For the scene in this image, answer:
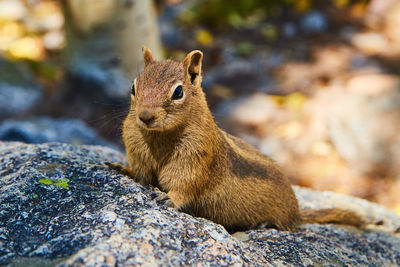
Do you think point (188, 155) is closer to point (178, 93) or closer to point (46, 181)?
point (178, 93)

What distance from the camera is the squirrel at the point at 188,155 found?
9.20ft

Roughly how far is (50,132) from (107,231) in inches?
145

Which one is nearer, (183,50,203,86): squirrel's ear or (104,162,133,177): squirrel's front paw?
(183,50,203,86): squirrel's ear

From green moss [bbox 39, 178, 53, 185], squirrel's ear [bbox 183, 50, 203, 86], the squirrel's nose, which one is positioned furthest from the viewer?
squirrel's ear [bbox 183, 50, 203, 86]

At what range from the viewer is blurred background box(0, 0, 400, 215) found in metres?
6.05

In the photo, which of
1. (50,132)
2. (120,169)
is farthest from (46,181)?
(50,132)

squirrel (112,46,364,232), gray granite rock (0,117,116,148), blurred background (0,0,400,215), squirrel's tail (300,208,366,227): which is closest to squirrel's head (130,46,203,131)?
squirrel (112,46,364,232)

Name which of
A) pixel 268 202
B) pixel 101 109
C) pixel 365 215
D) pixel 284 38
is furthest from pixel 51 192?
pixel 284 38

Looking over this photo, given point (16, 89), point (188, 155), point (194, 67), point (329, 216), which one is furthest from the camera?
point (16, 89)

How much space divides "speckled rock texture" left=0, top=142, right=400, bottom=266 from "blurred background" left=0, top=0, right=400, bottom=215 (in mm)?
772

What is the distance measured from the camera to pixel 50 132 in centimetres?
563

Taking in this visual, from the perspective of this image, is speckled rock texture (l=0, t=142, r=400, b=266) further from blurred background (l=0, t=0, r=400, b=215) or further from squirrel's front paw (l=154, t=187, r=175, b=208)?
blurred background (l=0, t=0, r=400, b=215)

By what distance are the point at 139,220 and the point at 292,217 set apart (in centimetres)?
160

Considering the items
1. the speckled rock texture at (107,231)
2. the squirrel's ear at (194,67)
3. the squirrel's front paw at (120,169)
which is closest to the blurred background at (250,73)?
the squirrel's ear at (194,67)
